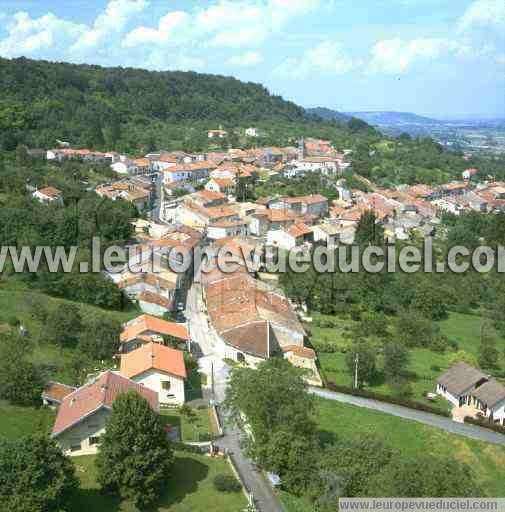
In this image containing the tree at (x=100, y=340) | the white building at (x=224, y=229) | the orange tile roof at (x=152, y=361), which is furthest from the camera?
the white building at (x=224, y=229)

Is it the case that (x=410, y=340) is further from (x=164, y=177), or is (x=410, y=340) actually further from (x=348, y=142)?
(x=348, y=142)

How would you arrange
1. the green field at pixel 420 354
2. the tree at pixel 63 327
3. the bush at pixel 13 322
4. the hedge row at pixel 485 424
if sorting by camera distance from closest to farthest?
the hedge row at pixel 485 424 → the tree at pixel 63 327 → the bush at pixel 13 322 → the green field at pixel 420 354

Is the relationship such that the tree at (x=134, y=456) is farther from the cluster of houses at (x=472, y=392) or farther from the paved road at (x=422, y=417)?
the cluster of houses at (x=472, y=392)

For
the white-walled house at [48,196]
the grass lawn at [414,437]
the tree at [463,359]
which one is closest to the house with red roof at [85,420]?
the grass lawn at [414,437]

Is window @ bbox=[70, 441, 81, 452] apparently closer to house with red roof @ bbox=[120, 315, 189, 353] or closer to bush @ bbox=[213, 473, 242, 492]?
bush @ bbox=[213, 473, 242, 492]

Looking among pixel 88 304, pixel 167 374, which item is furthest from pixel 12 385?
pixel 88 304

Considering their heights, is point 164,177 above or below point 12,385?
above

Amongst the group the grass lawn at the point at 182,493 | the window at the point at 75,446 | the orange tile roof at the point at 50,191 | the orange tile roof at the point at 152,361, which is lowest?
the grass lawn at the point at 182,493
